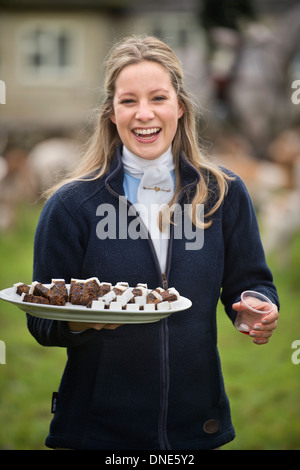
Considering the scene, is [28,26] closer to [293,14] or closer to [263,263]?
[293,14]

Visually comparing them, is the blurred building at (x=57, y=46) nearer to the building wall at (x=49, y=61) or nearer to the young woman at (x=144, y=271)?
the building wall at (x=49, y=61)

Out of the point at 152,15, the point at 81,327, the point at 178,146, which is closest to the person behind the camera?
the point at 81,327

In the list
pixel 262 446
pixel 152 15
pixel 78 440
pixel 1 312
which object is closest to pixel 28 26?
pixel 152 15

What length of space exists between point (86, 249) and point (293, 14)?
12.0 metres

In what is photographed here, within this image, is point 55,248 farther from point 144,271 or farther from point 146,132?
point 146,132

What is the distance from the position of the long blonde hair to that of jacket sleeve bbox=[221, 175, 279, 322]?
6 cm

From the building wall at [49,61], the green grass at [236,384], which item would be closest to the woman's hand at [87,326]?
the green grass at [236,384]

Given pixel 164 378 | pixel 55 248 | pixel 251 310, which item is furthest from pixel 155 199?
pixel 164 378

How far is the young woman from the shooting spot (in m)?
1.87

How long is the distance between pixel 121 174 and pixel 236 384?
296cm

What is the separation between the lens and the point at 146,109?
187 cm

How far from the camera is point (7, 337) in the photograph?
17.6ft

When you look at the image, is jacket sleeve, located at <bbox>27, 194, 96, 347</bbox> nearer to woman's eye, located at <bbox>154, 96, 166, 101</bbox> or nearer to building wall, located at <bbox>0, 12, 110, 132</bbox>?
woman's eye, located at <bbox>154, 96, 166, 101</bbox>
